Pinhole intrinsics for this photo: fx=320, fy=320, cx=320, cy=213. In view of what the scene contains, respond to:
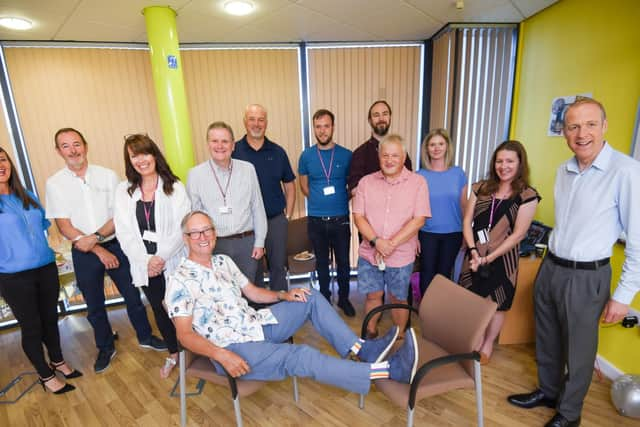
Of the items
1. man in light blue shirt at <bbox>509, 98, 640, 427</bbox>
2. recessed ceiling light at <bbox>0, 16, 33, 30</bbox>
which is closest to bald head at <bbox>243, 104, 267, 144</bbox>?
recessed ceiling light at <bbox>0, 16, 33, 30</bbox>

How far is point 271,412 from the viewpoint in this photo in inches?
84.4

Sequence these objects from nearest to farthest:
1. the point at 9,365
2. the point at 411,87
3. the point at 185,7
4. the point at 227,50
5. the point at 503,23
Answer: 1. the point at 185,7
2. the point at 9,365
3. the point at 503,23
4. the point at 227,50
5. the point at 411,87

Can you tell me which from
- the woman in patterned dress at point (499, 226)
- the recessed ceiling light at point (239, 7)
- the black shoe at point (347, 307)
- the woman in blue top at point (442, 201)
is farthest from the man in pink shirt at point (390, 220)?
the recessed ceiling light at point (239, 7)

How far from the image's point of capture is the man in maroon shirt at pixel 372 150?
296cm

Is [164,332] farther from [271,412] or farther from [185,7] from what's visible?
[185,7]

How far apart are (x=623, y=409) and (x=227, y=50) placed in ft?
14.8

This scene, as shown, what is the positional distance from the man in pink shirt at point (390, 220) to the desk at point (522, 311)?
0.93 metres

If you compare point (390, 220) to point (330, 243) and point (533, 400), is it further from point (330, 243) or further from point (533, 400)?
point (533, 400)

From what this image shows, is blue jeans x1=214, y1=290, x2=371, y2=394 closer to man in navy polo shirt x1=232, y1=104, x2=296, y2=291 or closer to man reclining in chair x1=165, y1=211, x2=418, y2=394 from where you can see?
man reclining in chair x1=165, y1=211, x2=418, y2=394

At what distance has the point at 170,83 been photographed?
280 cm

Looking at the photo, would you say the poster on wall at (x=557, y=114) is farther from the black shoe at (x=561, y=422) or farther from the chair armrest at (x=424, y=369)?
the chair armrest at (x=424, y=369)

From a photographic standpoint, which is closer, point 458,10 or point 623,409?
point 623,409

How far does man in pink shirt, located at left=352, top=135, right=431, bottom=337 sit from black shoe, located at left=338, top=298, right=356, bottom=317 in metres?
0.78

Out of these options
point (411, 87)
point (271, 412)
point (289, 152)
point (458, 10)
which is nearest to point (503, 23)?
point (458, 10)
